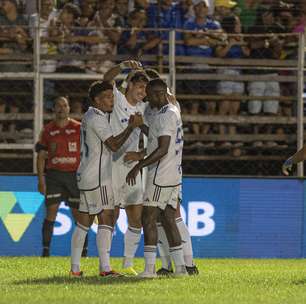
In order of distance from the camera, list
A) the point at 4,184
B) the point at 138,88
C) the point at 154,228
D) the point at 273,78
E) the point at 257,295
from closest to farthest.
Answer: the point at 257,295, the point at 154,228, the point at 138,88, the point at 4,184, the point at 273,78

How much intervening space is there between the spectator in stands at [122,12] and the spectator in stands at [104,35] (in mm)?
86

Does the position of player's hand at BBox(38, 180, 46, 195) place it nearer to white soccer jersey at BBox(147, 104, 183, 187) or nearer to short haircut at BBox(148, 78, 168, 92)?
white soccer jersey at BBox(147, 104, 183, 187)

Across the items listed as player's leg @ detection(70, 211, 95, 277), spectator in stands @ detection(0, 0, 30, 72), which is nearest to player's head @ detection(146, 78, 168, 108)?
player's leg @ detection(70, 211, 95, 277)

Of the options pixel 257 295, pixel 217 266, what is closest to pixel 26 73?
pixel 217 266

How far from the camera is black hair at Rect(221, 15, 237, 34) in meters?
19.4

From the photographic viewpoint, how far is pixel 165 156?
38.2 feet

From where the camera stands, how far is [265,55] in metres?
19.6

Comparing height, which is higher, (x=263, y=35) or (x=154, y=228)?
(x=263, y=35)

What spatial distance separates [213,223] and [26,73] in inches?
150

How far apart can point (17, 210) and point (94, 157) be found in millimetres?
6385

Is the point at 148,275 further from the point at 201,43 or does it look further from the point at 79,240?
the point at 201,43

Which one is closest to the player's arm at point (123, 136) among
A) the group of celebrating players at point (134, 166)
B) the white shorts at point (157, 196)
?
the group of celebrating players at point (134, 166)

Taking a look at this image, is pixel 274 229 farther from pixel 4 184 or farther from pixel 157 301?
pixel 157 301

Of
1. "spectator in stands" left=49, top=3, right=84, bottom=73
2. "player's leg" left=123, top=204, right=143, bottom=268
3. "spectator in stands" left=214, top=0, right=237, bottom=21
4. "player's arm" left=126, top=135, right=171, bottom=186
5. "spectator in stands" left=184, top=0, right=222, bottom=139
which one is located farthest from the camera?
"spectator in stands" left=214, top=0, right=237, bottom=21
